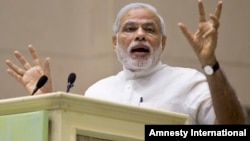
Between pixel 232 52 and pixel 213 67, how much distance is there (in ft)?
12.6

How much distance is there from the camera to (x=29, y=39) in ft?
25.9

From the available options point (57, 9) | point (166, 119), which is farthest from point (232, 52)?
point (166, 119)

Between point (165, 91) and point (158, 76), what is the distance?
0.15 m

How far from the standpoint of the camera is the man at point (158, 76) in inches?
169

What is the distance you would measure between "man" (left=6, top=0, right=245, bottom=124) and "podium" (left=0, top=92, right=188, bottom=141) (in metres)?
0.69

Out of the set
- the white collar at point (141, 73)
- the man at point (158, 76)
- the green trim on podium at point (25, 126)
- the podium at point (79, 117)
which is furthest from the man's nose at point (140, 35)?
the green trim on podium at point (25, 126)

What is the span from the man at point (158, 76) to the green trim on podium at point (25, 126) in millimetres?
1101

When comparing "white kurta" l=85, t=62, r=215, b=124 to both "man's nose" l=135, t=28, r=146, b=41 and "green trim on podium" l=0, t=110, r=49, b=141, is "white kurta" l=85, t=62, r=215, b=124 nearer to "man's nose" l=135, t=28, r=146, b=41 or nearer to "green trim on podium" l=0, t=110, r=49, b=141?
"man's nose" l=135, t=28, r=146, b=41

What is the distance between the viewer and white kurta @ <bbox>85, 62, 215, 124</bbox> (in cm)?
449

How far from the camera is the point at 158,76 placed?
479 cm

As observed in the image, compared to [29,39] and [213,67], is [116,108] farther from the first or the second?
[29,39]

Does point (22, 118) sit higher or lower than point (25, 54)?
lower

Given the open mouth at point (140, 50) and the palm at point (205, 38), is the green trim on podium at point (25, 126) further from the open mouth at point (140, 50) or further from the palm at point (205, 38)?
the open mouth at point (140, 50)

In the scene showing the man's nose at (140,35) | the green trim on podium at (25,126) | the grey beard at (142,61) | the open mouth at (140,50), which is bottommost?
the green trim on podium at (25,126)
